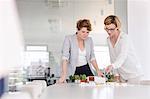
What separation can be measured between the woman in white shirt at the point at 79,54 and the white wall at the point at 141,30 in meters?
1.70

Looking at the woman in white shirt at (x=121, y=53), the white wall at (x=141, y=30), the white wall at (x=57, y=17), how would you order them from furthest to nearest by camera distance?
the white wall at (x=57, y=17)
the white wall at (x=141, y=30)
the woman in white shirt at (x=121, y=53)

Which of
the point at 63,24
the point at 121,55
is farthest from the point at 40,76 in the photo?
the point at 121,55

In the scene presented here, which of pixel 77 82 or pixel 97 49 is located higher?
pixel 97 49

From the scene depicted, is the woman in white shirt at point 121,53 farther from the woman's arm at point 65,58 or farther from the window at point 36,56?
the window at point 36,56

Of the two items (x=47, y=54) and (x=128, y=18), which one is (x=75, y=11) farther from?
(x=128, y=18)

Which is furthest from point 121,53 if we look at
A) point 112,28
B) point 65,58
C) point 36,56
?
point 36,56

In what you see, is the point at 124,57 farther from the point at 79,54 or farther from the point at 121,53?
the point at 79,54

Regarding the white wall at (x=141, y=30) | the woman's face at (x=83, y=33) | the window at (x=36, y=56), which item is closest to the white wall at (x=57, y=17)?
the window at (x=36, y=56)

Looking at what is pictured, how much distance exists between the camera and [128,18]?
13.3 feet

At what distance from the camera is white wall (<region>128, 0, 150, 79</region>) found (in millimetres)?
3900

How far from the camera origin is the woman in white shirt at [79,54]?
2.30 meters

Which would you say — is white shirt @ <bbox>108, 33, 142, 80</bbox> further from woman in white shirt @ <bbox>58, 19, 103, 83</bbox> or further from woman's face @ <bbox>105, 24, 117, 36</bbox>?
woman in white shirt @ <bbox>58, 19, 103, 83</bbox>

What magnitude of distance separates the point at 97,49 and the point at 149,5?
7.27 ft

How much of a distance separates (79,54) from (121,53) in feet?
1.12
